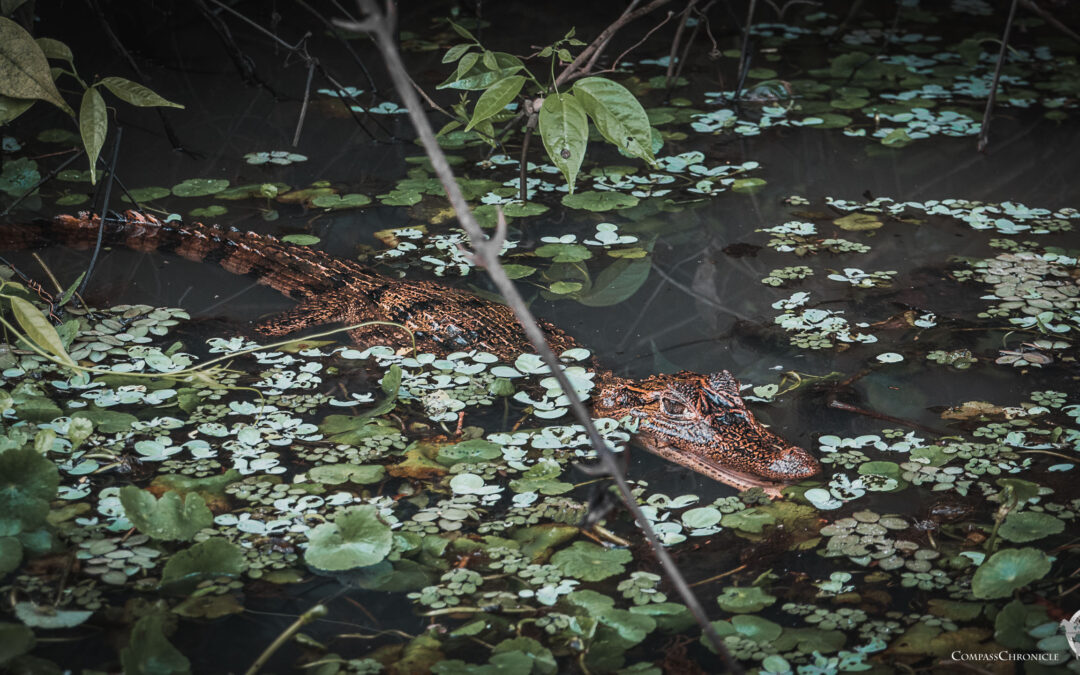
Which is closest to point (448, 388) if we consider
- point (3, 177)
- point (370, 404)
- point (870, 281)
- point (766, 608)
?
point (370, 404)

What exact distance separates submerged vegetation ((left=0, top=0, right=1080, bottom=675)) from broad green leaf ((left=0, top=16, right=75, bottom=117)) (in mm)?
23

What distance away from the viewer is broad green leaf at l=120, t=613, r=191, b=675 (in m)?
1.98

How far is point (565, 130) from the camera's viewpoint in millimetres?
2992

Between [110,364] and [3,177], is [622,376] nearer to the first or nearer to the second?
[110,364]

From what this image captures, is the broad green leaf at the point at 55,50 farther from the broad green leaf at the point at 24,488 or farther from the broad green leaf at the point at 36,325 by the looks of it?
the broad green leaf at the point at 24,488

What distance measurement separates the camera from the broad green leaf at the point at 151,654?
1.98 m

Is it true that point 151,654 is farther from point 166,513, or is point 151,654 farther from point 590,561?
point 590,561

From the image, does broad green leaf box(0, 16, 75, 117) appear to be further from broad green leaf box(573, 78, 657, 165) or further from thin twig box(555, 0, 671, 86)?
thin twig box(555, 0, 671, 86)

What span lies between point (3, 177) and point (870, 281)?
4.47 meters

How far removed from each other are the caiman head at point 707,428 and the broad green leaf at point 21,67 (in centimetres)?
216

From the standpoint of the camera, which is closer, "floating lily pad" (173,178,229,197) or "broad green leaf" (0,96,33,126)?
"broad green leaf" (0,96,33,126)

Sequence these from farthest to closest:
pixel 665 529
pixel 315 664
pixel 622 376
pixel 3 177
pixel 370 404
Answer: pixel 3 177
pixel 622 376
pixel 370 404
pixel 665 529
pixel 315 664

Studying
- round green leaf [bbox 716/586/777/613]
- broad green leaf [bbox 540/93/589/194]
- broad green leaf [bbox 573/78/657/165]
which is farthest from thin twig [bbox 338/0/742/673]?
broad green leaf [bbox 573/78/657/165]

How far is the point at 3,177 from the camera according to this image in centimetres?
474
